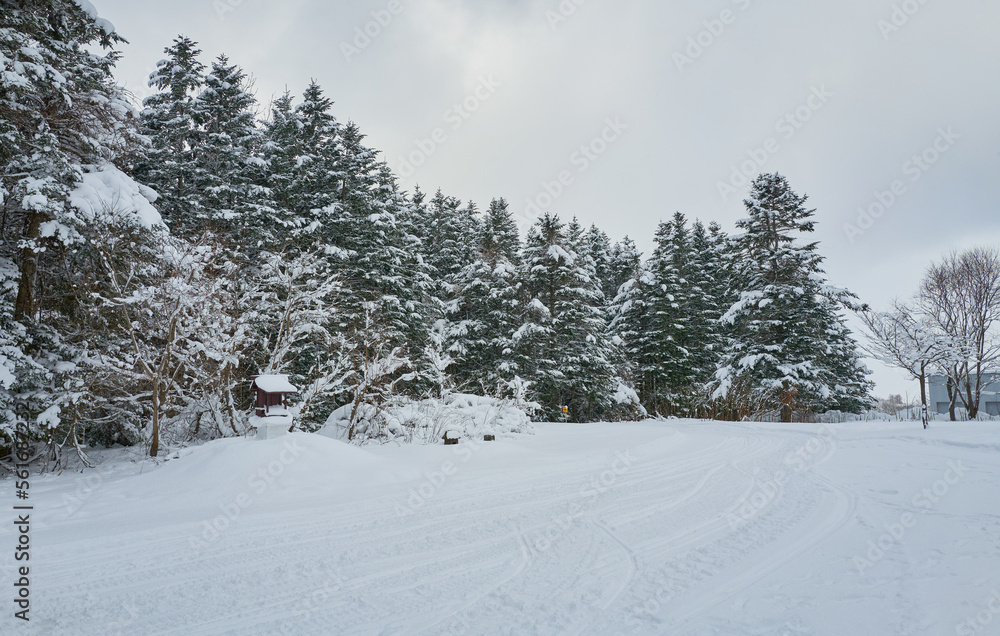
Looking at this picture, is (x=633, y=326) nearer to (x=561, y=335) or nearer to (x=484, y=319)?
(x=561, y=335)

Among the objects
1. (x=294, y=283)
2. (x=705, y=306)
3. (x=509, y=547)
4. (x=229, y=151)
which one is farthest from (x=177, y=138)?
(x=705, y=306)

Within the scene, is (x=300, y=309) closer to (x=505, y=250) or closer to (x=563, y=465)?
(x=563, y=465)

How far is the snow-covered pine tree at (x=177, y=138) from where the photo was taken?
1539cm

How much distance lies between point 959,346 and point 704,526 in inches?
784

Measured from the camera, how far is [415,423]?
1150cm

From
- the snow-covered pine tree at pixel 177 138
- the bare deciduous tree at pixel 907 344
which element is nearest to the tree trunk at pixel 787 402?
the bare deciduous tree at pixel 907 344

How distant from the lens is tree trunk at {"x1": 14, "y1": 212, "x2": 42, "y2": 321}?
8.92 metres

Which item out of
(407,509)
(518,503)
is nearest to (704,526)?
(518,503)

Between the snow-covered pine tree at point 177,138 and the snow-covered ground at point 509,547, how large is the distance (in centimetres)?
1017

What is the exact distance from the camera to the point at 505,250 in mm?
24109

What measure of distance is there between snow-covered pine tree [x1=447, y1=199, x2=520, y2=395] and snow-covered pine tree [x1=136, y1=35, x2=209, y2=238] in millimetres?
10555

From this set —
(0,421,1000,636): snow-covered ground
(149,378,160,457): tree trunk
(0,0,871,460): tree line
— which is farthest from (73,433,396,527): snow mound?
(0,0,871,460): tree line

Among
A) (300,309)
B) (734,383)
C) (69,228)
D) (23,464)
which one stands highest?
(69,228)

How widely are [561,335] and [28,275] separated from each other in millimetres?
17222
